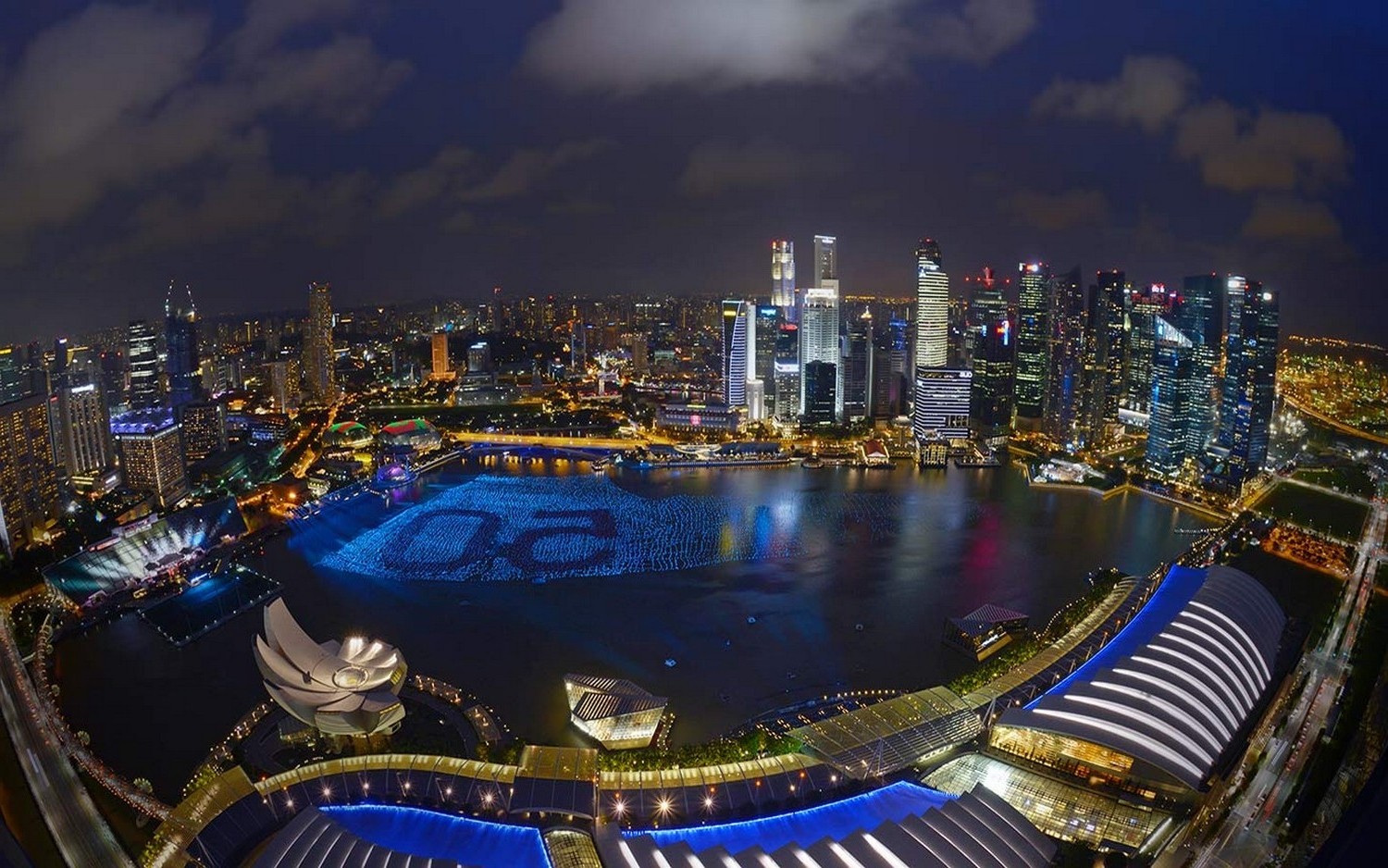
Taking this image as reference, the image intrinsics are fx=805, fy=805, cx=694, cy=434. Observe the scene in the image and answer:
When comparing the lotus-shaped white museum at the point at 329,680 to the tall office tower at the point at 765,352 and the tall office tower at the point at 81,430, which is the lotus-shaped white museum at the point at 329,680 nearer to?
the tall office tower at the point at 81,430

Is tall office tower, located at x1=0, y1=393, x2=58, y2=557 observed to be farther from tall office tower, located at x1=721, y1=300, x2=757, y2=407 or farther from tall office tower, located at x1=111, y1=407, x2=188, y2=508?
tall office tower, located at x1=721, y1=300, x2=757, y2=407

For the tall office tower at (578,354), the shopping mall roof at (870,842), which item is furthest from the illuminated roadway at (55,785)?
the tall office tower at (578,354)

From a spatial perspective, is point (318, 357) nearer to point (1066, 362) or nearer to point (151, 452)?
point (151, 452)

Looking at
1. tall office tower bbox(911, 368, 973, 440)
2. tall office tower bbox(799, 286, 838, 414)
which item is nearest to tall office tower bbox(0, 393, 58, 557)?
tall office tower bbox(911, 368, 973, 440)

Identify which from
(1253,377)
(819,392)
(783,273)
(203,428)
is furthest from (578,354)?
(1253,377)

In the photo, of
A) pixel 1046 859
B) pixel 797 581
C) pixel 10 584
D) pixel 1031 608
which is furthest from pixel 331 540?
pixel 1046 859

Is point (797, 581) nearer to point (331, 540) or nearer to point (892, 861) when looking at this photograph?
point (892, 861)
